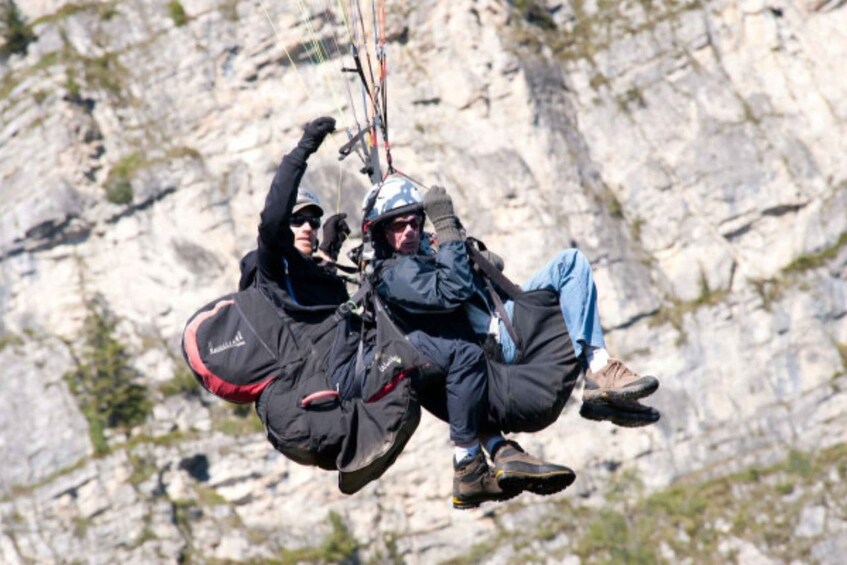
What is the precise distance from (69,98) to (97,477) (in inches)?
393

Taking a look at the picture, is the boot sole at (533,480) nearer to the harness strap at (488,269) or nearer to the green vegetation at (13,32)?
the harness strap at (488,269)

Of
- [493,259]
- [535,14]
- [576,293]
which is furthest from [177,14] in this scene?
[576,293]

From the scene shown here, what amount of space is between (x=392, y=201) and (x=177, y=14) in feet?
103

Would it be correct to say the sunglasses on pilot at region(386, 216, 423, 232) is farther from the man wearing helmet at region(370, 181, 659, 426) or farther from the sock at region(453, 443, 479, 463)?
the sock at region(453, 443, 479, 463)

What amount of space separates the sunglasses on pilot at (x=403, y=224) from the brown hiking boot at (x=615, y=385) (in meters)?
1.51

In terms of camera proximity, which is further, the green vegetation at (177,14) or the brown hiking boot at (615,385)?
the green vegetation at (177,14)

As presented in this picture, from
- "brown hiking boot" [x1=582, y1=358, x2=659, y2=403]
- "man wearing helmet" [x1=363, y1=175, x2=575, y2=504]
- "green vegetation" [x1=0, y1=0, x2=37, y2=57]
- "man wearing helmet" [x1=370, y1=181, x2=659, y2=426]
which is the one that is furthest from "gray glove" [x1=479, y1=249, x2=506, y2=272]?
"green vegetation" [x1=0, y1=0, x2=37, y2=57]

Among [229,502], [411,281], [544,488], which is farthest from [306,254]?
[229,502]

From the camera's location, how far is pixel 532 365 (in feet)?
33.4

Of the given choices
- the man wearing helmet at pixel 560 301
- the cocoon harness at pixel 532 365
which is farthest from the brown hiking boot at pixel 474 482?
the man wearing helmet at pixel 560 301

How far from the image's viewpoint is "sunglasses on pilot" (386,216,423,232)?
9.90 metres

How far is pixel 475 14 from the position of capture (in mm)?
38188

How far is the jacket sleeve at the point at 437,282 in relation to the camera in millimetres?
9586

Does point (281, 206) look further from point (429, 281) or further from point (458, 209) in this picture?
point (458, 209)
